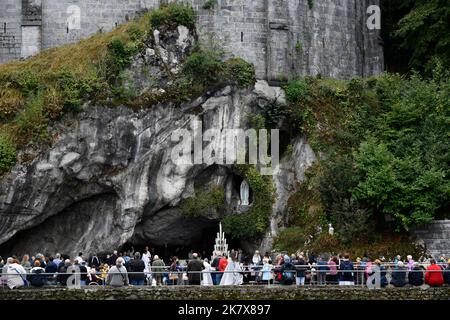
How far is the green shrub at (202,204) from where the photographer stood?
50406mm

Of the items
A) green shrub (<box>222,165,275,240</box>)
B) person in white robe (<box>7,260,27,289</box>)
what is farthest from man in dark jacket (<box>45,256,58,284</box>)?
green shrub (<box>222,165,275,240</box>)

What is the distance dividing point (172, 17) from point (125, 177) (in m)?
7.59

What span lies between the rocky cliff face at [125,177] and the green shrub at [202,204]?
311 millimetres

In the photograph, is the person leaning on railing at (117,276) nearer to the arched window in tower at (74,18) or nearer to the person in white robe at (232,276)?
the person in white robe at (232,276)

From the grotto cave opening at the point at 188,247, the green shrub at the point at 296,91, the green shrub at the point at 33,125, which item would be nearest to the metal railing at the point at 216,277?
the green shrub at the point at 33,125

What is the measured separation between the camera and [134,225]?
164 feet

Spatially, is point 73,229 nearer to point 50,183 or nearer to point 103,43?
point 50,183

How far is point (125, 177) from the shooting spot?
49625 millimetres

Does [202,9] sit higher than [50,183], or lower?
higher

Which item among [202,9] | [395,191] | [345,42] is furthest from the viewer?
[345,42]

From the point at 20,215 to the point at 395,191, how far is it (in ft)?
50.5
